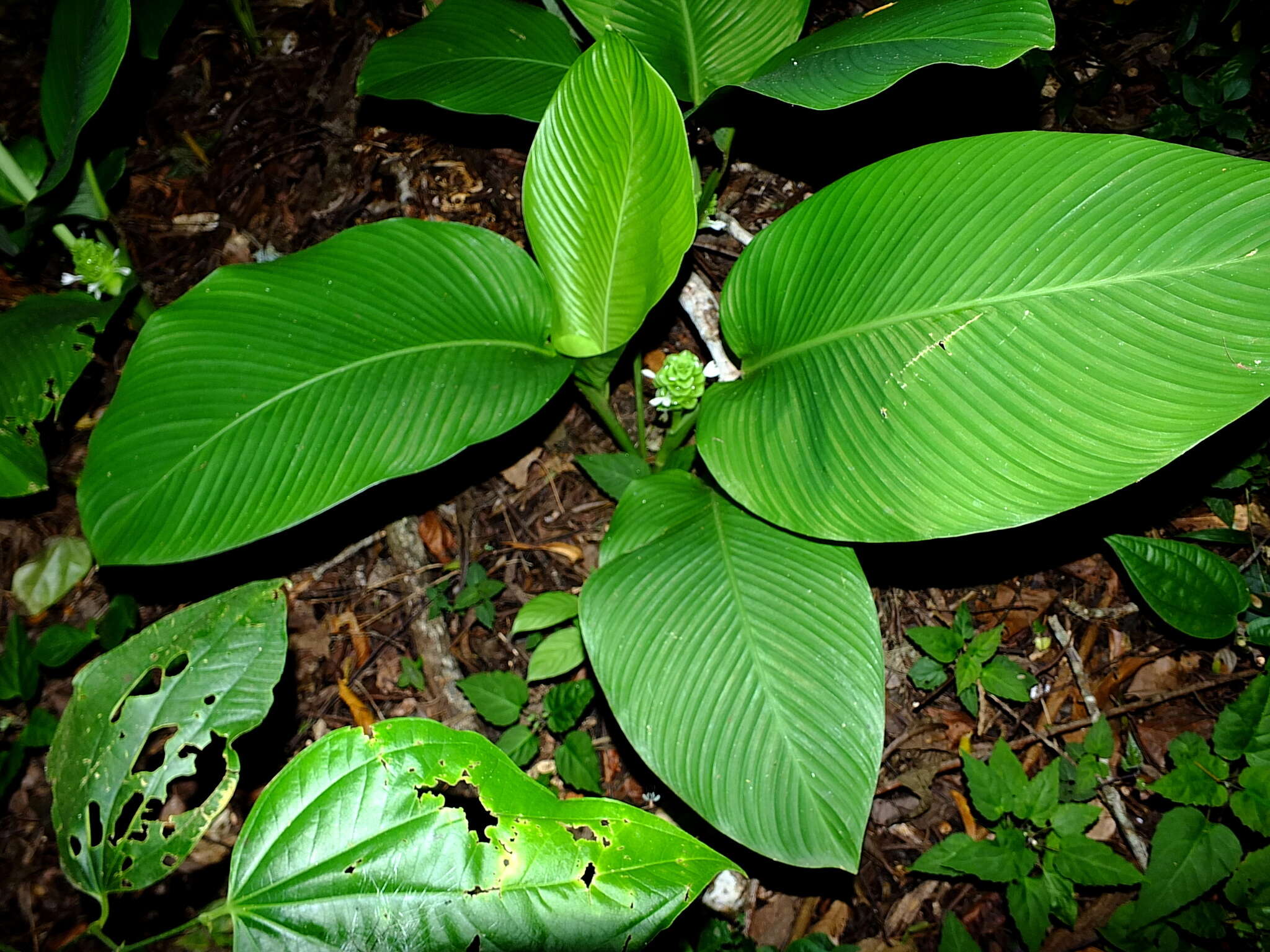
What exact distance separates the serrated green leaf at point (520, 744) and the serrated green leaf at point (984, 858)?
0.83 meters

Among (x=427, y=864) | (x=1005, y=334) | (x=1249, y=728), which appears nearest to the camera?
(x=427, y=864)

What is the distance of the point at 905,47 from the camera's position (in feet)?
4.09

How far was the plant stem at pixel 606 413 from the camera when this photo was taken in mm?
1695

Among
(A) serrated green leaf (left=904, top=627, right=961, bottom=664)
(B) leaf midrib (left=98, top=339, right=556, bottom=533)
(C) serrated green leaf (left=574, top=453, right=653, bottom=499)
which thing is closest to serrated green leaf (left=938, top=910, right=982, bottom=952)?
(A) serrated green leaf (left=904, top=627, right=961, bottom=664)

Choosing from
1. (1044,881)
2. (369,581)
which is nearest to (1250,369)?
(1044,881)

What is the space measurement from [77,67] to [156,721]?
5.59 ft

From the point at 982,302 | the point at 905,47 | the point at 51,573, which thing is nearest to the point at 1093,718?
the point at 982,302

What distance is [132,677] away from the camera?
964mm

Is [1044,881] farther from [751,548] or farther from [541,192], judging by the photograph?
[541,192]

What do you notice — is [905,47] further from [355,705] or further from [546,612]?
[355,705]

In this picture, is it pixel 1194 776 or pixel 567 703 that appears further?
pixel 567 703

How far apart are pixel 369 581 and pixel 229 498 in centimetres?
69

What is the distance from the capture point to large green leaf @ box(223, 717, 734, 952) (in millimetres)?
867

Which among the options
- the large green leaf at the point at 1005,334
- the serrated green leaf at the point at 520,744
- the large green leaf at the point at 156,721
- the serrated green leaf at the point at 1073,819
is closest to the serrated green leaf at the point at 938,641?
Result: the serrated green leaf at the point at 1073,819
